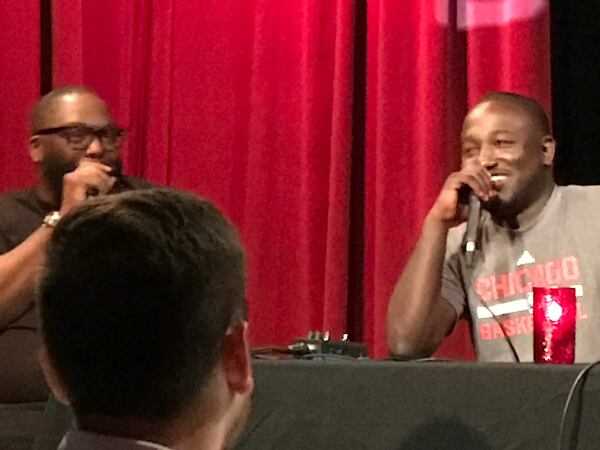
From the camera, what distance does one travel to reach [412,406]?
1.30 meters

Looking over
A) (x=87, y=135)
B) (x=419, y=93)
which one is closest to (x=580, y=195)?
(x=419, y=93)

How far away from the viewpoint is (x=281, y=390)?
4.47 ft

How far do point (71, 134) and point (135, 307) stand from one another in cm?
171

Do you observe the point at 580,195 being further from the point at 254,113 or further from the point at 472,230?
the point at 254,113

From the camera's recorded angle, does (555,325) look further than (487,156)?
No

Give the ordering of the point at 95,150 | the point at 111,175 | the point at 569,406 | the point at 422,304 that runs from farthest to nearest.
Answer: the point at 95,150 → the point at 111,175 → the point at 422,304 → the point at 569,406

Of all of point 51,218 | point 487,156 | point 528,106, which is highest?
point 528,106

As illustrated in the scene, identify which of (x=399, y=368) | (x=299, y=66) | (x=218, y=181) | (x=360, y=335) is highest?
(x=299, y=66)

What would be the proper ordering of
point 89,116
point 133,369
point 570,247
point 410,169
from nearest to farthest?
point 133,369
point 570,247
point 89,116
point 410,169

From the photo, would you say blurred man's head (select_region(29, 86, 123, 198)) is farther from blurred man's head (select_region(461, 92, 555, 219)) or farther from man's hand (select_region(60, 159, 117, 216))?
blurred man's head (select_region(461, 92, 555, 219))

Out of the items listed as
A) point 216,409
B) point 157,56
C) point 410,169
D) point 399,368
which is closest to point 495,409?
point 399,368

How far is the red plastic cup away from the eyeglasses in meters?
1.22

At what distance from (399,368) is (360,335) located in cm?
139

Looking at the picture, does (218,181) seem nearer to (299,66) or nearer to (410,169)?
(299,66)
